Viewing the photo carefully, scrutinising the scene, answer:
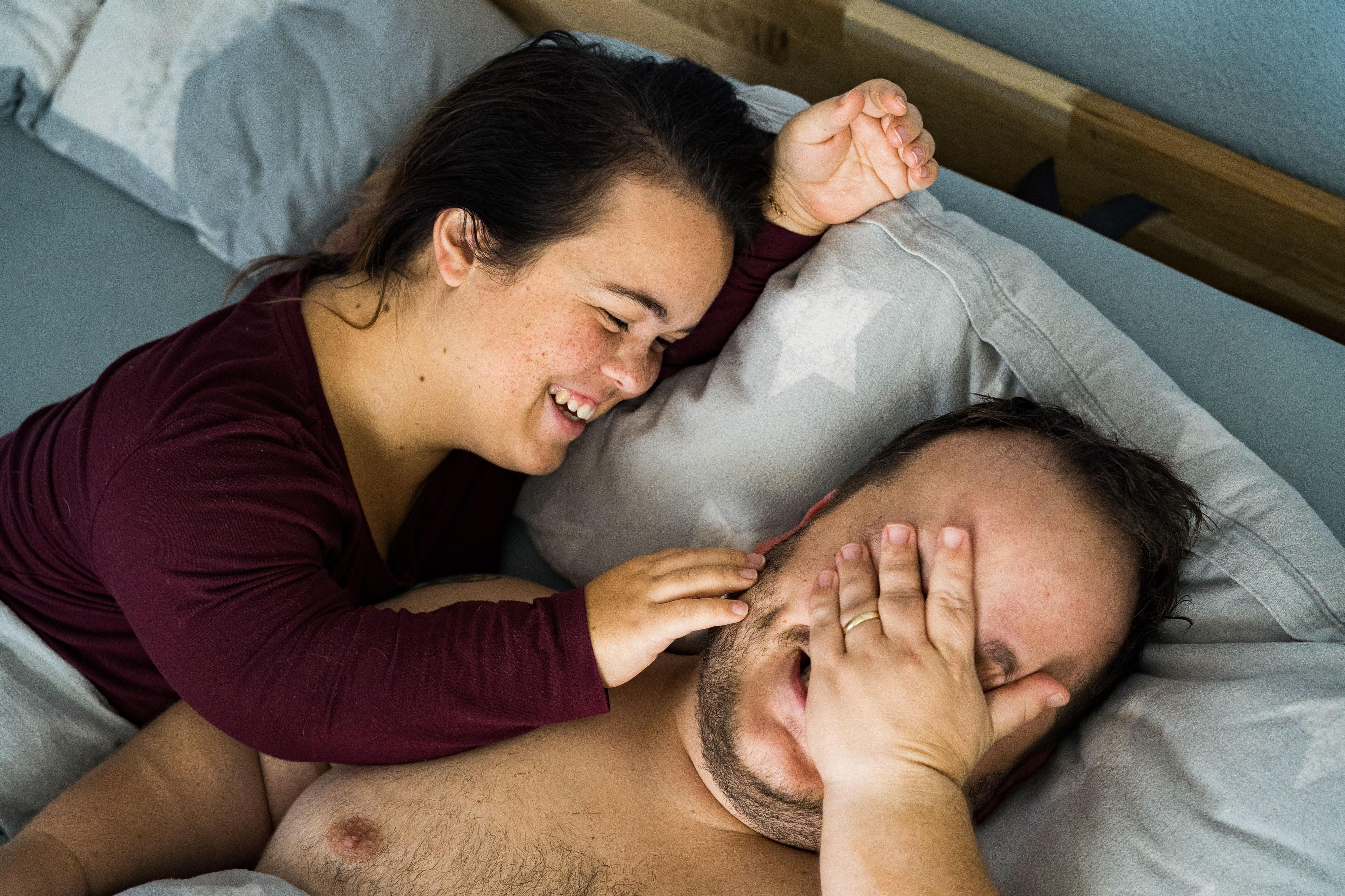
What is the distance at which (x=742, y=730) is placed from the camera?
46.2 inches

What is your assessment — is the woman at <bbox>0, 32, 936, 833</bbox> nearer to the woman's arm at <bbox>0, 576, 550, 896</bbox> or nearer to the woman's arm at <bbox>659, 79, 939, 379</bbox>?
the woman's arm at <bbox>659, 79, 939, 379</bbox>

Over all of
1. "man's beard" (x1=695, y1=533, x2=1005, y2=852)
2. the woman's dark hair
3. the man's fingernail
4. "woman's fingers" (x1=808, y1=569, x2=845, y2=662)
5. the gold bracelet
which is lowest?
"man's beard" (x1=695, y1=533, x2=1005, y2=852)

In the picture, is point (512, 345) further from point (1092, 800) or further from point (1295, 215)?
point (1295, 215)

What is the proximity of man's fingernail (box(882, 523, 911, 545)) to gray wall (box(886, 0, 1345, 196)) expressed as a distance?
3.53 ft

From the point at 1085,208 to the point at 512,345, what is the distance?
1.09 meters

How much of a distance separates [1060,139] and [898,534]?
0.95 meters

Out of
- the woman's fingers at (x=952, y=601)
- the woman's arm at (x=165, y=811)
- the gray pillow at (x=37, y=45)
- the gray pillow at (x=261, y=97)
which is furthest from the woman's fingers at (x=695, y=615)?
the gray pillow at (x=37, y=45)

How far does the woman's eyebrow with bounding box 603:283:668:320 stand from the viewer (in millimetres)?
1389

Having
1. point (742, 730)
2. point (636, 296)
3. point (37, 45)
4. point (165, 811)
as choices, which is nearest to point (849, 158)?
point (636, 296)

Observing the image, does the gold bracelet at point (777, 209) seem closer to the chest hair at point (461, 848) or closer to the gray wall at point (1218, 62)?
the gray wall at point (1218, 62)

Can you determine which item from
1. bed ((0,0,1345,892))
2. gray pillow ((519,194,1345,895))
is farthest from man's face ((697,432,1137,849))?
bed ((0,0,1345,892))

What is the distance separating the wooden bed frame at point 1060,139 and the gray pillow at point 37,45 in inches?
46.1

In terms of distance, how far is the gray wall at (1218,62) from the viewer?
5.14 feet

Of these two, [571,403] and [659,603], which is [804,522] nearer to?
[659,603]
